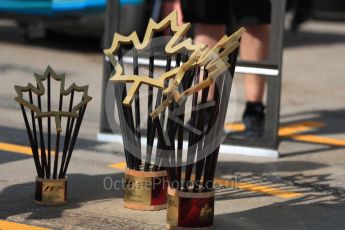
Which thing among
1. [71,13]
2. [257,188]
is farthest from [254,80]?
[71,13]

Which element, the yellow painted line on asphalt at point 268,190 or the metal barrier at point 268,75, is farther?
the metal barrier at point 268,75

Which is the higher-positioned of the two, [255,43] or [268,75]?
[255,43]

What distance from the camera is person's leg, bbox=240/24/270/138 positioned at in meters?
5.80

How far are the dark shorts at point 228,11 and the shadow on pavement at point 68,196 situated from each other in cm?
142

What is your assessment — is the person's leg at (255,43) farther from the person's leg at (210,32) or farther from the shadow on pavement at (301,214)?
the shadow on pavement at (301,214)

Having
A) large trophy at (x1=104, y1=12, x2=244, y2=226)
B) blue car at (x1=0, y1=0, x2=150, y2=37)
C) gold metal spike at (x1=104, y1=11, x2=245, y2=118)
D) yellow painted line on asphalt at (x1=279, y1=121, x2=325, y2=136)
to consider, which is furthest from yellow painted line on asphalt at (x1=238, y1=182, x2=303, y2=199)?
blue car at (x1=0, y1=0, x2=150, y2=37)

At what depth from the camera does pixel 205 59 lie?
3.74 metres

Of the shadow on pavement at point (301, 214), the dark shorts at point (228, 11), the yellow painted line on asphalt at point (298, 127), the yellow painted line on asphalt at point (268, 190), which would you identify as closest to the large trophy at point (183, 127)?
the shadow on pavement at point (301, 214)

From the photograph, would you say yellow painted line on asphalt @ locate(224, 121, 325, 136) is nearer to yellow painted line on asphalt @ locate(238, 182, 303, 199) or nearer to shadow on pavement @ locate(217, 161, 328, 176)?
shadow on pavement @ locate(217, 161, 328, 176)

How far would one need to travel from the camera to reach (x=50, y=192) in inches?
166

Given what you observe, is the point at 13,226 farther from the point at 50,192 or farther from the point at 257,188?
the point at 257,188

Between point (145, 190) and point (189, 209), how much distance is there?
417mm

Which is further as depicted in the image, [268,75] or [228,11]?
[228,11]

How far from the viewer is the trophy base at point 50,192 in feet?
13.9
